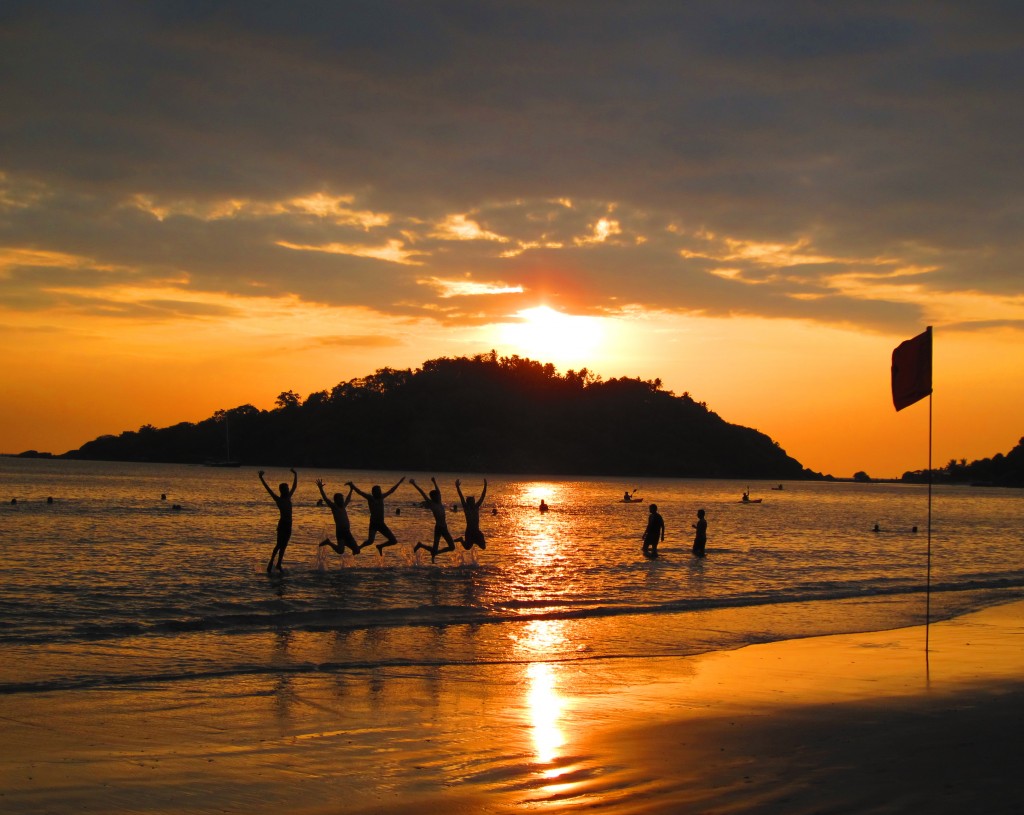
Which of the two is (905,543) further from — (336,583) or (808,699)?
(808,699)

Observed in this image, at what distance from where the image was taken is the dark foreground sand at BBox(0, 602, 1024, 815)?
6828mm

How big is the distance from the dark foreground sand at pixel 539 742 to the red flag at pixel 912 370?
3.90 metres

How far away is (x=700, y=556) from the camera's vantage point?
31.8 m

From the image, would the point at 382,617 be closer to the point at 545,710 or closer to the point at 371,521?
the point at 371,521

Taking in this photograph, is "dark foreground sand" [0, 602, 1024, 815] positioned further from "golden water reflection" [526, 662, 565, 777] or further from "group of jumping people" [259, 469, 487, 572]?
"group of jumping people" [259, 469, 487, 572]

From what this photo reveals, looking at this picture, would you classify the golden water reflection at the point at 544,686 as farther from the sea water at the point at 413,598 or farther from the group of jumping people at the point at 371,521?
the group of jumping people at the point at 371,521

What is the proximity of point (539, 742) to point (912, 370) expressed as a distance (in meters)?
8.78

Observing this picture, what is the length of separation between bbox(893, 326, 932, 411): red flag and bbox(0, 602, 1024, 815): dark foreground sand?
390 cm

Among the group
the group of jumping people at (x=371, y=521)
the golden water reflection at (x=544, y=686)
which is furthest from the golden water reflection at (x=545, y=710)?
the group of jumping people at (x=371, y=521)

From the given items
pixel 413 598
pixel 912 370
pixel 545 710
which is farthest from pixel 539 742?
pixel 413 598

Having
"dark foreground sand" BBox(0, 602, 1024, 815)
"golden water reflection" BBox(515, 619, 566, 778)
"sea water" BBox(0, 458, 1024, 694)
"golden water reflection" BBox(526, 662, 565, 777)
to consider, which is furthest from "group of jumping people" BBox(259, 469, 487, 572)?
"dark foreground sand" BBox(0, 602, 1024, 815)

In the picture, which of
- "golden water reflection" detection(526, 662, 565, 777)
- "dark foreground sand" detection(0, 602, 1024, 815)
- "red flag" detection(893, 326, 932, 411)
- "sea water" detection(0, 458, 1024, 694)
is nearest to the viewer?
"dark foreground sand" detection(0, 602, 1024, 815)

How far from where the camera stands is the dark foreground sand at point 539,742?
22.4 feet

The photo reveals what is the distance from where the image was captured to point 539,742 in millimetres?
8539
